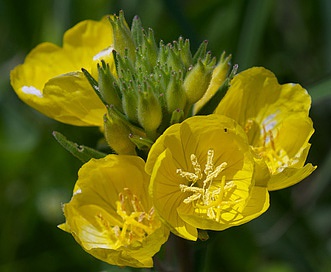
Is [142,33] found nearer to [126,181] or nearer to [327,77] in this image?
[126,181]

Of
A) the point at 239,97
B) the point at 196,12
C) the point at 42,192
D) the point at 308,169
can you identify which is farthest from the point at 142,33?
the point at 196,12

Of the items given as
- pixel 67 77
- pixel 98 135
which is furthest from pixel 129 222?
pixel 98 135

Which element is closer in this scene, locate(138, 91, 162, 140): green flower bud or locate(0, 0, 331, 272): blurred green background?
locate(138, 91, 162, 140): green flower bud

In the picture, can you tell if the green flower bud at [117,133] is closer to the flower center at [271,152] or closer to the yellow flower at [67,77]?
the yellow flower at [67,77]

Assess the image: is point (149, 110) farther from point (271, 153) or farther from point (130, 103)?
point (271, 153)

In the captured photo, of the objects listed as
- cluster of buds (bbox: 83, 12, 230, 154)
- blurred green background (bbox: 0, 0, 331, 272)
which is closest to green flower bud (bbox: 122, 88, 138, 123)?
cluster of buds (bbox: 83, 12, 230, 154)

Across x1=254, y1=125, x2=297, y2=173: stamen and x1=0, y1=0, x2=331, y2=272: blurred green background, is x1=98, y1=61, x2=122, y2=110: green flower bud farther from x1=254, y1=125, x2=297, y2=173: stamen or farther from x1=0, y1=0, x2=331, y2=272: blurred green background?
x1=0, y1=0, x2=331, y2=272: blurred green background

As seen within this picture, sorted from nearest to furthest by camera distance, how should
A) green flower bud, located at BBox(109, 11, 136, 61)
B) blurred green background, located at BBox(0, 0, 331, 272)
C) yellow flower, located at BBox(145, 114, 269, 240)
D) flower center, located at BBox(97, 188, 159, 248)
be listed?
yellow flower, located at BBox(145, 114, 269, 240), flower center, located at BBox(97, 188, 159, 248), green flower bud, located at BBox(109, 11, 136, 61), blurred green background, located at BBox(0, 0, 331, 272)

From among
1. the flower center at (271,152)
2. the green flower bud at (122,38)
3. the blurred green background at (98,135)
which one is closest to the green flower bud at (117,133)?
the green flower bud at (122,38)
